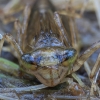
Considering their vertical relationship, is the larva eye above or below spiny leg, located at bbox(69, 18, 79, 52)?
below

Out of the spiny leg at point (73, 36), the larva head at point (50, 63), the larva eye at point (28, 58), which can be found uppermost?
the spiny leg at point (73, 36)

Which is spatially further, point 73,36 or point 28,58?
point 73,36

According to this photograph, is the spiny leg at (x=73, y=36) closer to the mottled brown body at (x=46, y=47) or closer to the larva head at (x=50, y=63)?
the mottled brown body at (x=46, y=47)

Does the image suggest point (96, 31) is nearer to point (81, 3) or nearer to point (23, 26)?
point (81, 3)

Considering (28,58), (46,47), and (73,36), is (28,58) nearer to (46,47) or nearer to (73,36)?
(46,47)

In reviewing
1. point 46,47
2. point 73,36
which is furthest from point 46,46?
point 73,36

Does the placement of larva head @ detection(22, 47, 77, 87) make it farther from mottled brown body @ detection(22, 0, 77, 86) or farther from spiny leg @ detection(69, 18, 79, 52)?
spiny leg @ detection(69, 18, 79, 52)

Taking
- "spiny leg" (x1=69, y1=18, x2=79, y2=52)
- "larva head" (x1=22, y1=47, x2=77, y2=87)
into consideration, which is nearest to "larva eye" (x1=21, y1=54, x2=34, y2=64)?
"larva head" (x1=22, y1=47, x2=77, y2=87)

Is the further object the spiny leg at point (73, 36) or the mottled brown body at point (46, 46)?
the spiny leg at point (73, 36)

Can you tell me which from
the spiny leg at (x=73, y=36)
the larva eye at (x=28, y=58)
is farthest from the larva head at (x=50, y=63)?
the spiny leg at (x=73, y=36)

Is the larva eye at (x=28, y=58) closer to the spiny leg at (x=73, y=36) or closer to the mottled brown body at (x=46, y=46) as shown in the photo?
the mottled brown body at (x=46, y=46)

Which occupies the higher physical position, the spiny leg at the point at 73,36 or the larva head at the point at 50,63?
the spiny leg at the point at 73,36

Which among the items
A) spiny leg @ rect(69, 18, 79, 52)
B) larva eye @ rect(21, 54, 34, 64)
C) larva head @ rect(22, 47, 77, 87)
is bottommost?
larva head @ rect(22, 47, 77, 87)

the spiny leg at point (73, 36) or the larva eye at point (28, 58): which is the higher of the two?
the spiny leg at point (73, 36)
